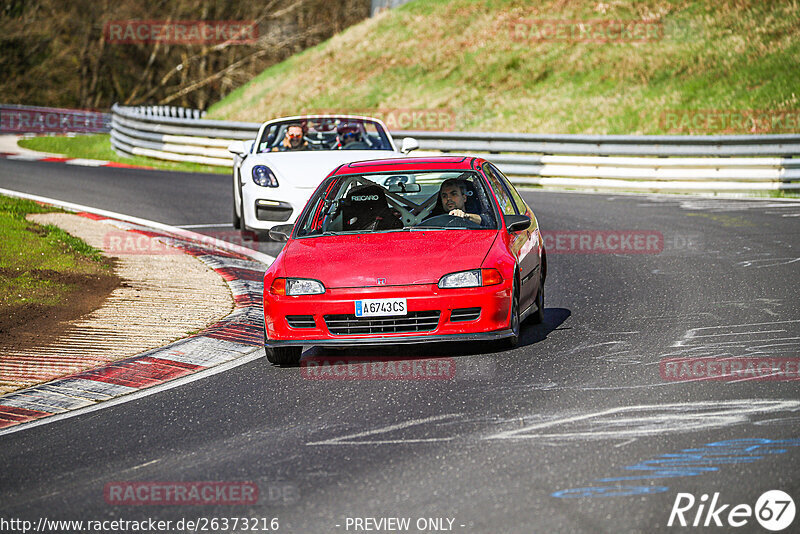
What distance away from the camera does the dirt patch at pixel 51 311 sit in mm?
8812

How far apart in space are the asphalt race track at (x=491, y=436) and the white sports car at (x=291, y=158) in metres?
4.31

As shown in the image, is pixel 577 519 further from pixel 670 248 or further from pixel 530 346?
pixel 670 248

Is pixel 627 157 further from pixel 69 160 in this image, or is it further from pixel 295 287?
pixel 295 287

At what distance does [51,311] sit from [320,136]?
19.5 ft

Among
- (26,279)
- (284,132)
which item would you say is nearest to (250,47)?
(284,132)

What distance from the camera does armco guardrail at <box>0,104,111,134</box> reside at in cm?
4304

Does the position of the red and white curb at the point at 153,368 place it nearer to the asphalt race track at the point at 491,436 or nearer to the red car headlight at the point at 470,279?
the asphalt race track at the point at 491,436

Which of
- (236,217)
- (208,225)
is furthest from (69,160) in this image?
(236,217)

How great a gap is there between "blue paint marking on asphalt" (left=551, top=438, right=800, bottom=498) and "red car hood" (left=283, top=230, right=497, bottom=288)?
101 inches

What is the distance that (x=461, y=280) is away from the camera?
7.60 m

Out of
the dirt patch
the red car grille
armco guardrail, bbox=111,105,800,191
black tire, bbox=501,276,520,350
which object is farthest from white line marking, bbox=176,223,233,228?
the red car grille

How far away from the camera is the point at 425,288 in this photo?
24.7ft

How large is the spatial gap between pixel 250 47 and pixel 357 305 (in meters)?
53.0

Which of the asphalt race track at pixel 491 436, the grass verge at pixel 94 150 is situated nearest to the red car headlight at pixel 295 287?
the asphalt race track at pixel 491 436
